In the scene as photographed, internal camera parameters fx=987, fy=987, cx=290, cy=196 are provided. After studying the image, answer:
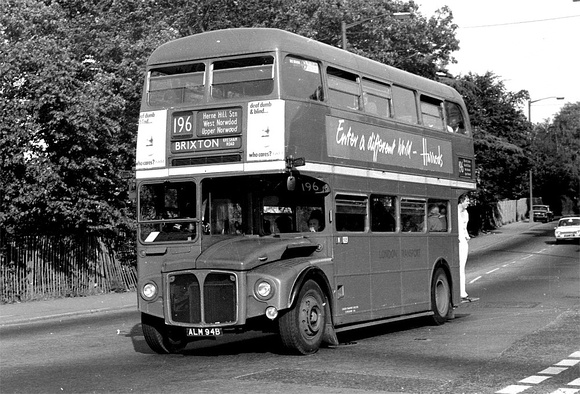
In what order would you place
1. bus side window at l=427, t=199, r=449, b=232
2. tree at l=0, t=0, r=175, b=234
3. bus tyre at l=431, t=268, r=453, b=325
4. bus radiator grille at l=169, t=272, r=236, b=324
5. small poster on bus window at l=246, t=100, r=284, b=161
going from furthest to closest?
1. tree at l=0, t=0, r=175, b=234
2. bus side window at l=427, t=199, r=449, b=232
3. bus tyre at l=431, t=268, r=453, b=325
4. small poster on bus window at l=246, t=100, r=284, b=161
5. bus radiator grille at l=169, t=272, r=236, b=324

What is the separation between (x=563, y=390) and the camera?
9.64m

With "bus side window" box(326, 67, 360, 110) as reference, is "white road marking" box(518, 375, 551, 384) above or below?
below

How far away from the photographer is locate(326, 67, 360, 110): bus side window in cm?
1425

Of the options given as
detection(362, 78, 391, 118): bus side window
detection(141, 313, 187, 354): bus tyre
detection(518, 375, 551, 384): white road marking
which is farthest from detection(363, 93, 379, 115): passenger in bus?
detection(518, 375, 551, 384): white road marking

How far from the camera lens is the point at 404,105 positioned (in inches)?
656

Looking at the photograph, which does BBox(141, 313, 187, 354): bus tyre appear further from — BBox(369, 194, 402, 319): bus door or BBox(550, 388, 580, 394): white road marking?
BBox(550, 388, 580, 394): white road marking

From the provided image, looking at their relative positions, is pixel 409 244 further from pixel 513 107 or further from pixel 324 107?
pixel 513 107

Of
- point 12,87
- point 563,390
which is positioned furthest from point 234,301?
point 12,87

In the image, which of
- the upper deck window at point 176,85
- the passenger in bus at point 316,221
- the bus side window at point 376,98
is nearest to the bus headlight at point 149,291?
the passenger in bus at point 316,221

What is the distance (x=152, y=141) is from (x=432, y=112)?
6261 millimetres

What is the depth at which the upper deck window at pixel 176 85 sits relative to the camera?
528 inches

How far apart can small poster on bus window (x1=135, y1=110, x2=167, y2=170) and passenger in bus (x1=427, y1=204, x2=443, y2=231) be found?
19.3 feet

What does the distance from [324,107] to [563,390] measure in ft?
18.7

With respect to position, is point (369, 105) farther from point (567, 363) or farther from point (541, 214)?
point (541, 214)
